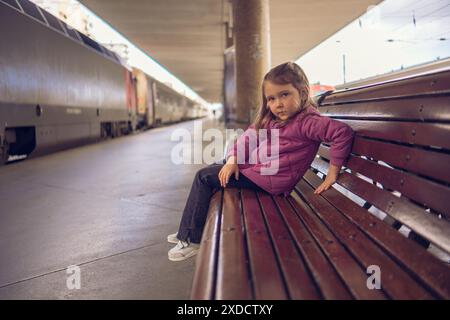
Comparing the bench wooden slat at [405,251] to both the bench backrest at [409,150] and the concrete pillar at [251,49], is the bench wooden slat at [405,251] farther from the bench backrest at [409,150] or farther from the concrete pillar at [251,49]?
the concrete pillar at [251,49]

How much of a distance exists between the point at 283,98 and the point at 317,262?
1.14m

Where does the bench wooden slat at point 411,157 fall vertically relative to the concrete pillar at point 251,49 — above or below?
below

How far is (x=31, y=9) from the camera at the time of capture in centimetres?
771

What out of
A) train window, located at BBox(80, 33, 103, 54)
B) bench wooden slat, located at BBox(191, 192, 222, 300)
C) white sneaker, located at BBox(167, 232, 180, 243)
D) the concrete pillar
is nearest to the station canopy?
train window, located at BBox(80, 33, 103, 54)

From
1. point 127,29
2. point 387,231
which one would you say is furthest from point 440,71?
point 127,29

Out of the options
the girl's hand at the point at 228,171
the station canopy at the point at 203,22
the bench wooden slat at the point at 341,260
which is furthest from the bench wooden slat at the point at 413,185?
the station canopy at the point at 203,22

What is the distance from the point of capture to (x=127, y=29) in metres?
19.2

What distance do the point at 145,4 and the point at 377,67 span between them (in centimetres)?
985

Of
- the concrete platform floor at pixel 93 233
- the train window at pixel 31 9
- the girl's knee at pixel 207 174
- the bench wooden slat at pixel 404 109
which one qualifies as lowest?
the concrete platform floor at pixel 93 233

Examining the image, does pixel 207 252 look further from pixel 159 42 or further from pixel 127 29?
pixel 159 42

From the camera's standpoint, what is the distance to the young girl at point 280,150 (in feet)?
7.10

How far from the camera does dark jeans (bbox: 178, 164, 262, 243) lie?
2.36 meters

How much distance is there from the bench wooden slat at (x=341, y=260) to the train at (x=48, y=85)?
19.8 ft

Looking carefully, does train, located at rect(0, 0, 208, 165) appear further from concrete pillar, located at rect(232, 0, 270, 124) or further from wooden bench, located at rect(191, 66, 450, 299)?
wooden bench, located at rect(191, 66, 450, 299)
